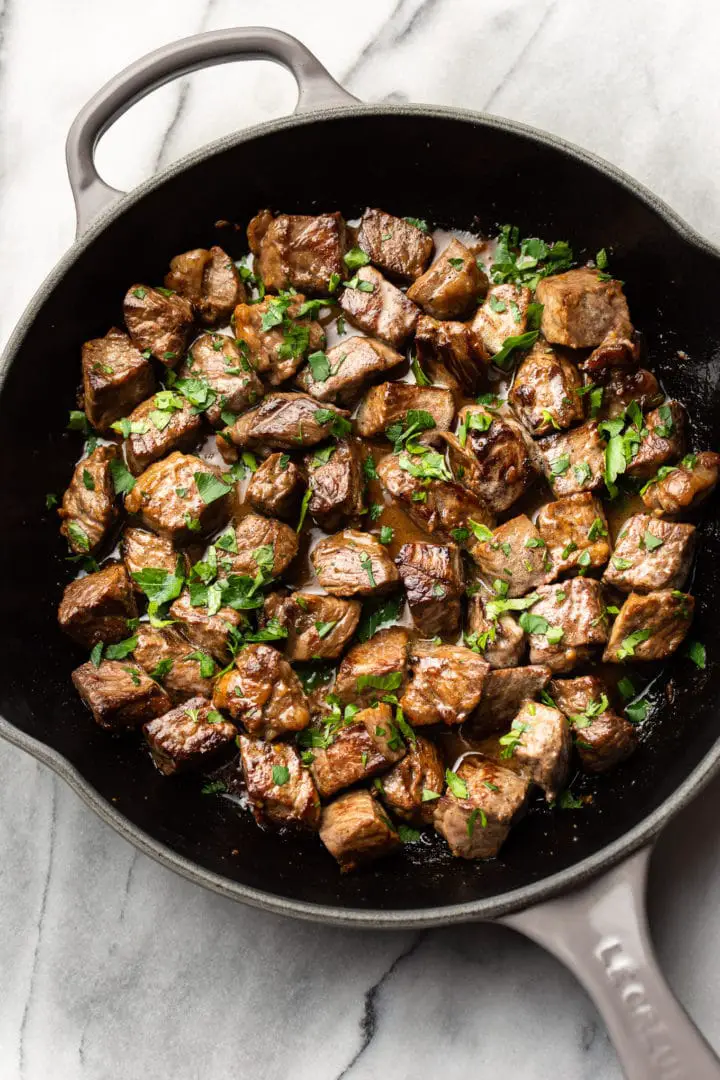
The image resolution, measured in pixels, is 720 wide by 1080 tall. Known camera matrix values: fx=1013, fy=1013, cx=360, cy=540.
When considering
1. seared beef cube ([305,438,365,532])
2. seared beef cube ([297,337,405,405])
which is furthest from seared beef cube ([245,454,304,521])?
seared beef cube ([297,337,405,405])

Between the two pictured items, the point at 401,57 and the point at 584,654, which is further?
the point at 401,57

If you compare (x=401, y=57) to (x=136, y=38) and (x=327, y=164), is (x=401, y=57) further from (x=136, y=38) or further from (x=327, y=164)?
(x=136, y=38)

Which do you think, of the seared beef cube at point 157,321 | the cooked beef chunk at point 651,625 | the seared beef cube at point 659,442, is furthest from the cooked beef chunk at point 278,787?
the seared beef cube at point 659,442

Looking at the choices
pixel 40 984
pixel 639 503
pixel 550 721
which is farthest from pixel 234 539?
pixel 40 984

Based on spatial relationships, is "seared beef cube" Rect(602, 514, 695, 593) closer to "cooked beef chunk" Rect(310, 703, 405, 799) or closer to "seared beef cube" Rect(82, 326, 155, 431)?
"cooked beef chunk" Rect(310, 703, 405, 799)

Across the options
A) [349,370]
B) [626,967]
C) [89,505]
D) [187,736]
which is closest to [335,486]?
[349,370]

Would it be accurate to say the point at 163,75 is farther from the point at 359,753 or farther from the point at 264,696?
the point at 359,753
